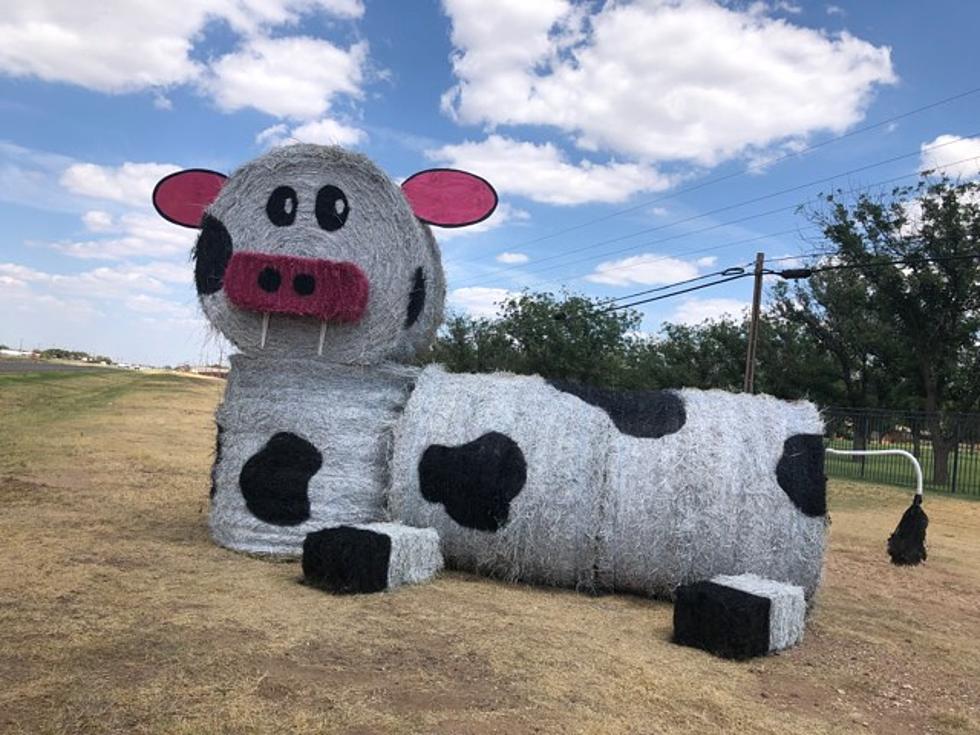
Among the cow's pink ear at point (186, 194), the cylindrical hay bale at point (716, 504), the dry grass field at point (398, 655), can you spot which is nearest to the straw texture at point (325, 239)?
the cow's pink ear at point (186, 194)

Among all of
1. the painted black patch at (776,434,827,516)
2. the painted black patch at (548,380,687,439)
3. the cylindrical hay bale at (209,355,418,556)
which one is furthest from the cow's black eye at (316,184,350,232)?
the painted black patch at (776,434,827,516)

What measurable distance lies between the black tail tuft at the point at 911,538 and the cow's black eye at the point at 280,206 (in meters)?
5.12

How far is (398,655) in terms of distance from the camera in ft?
13.0

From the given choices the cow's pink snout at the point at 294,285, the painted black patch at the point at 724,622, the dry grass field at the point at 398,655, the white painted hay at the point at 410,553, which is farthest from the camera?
the cow's pink snout at the point at 294,285

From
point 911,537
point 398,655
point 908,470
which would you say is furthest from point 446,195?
point 908,470

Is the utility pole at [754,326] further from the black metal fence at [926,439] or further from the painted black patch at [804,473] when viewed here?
the painted black patch at [804,473]

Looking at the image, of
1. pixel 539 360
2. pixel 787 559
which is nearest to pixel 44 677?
pixel 787 559

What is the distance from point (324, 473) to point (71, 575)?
1732mm

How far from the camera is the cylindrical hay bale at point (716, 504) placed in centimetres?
521

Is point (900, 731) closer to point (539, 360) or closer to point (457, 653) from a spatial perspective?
point (457, 653)

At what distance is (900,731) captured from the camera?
3.56 m

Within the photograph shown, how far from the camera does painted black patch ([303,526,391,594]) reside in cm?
509

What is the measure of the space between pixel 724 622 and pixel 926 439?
16.6m

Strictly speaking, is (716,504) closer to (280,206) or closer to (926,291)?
(280,206)
